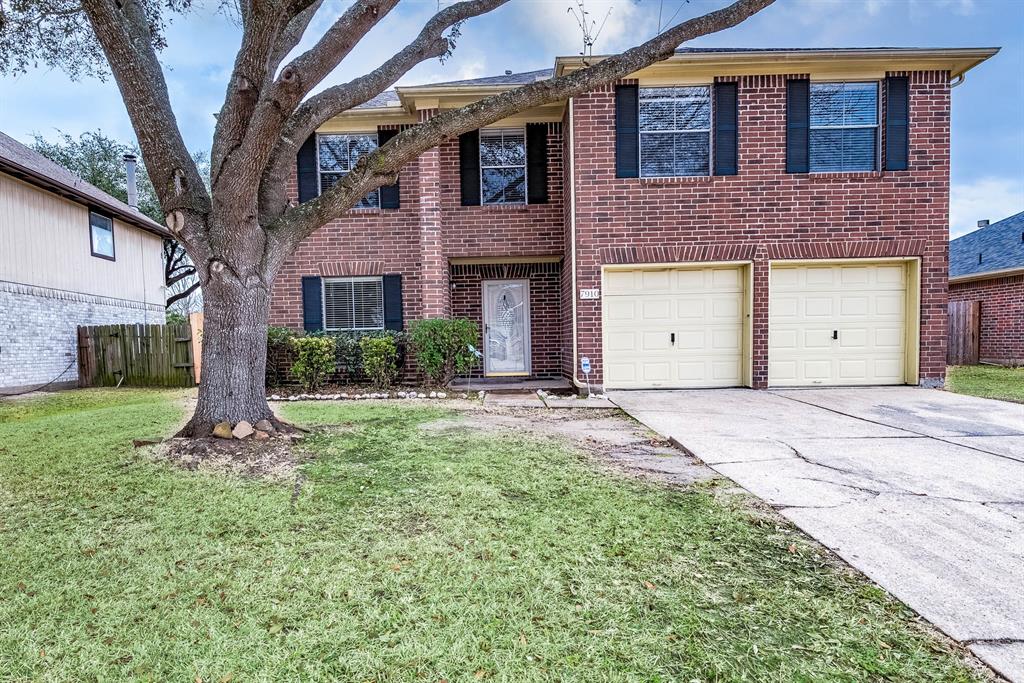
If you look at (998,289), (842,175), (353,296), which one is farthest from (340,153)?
(998,289)

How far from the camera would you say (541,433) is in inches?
215

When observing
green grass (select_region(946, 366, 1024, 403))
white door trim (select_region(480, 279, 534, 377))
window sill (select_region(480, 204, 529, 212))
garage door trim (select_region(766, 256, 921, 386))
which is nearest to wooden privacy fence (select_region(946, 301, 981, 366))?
green grass (select_region(946, 366, 1024, 403))

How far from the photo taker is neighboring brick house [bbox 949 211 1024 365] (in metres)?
12.4

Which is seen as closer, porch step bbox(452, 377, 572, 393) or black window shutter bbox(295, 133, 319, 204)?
porch step bbox(452, 377, 572, 393)

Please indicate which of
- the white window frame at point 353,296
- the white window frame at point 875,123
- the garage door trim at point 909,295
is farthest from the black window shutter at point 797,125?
the white window frame at point 353,296

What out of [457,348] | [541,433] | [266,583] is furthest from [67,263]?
[266,583]

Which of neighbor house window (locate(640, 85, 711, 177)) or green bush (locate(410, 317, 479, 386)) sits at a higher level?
neighbor house window (locate(640, 85, 711, 177))

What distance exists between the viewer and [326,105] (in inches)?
199

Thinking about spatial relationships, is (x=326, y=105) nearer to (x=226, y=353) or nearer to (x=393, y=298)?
(x=226, y=353)

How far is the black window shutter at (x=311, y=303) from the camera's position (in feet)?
31.4

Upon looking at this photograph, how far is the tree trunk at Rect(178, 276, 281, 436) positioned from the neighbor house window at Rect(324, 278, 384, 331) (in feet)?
15.9

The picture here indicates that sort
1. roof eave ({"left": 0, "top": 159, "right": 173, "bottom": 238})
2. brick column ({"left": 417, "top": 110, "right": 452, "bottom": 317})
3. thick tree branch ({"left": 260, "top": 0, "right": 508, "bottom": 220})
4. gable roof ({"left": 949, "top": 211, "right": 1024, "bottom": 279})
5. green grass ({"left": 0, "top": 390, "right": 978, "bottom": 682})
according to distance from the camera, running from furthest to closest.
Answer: gable roof ({"left": 949, "top": 211, "right": 1024, "bottom": 279}), roof eave ({"left": 0, "top": 159, "right": 173, "bottom": 238}), brick column ({"left": 417, "top": 110, "right": 452, "bottom": 317}), thick tree branch ({"left": 260, "top": 0, "right": 508, "bottom": 220}), green grass ({"left": 0, "top": 390, "right": 978, "bottom": 682})

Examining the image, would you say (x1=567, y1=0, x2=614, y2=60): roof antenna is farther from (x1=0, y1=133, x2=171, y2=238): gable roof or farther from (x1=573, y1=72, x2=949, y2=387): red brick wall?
(x1=0, y1=133, x2=171, y2=238): gable roof

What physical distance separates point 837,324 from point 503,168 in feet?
21.9
